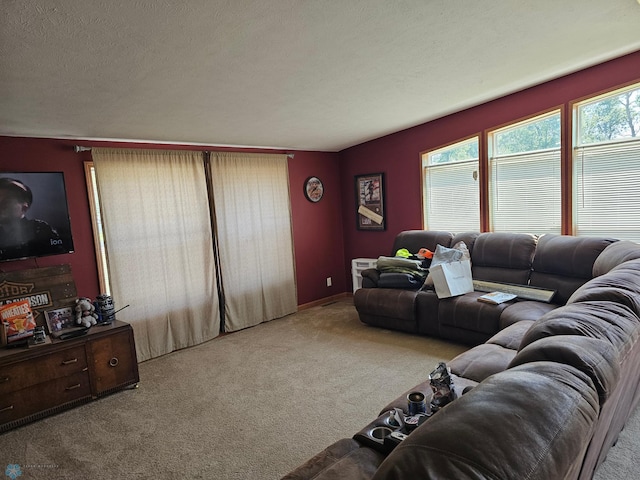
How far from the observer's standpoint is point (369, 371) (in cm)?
320

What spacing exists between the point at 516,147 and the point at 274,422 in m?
3.52

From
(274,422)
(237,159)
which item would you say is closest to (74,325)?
(274,422)

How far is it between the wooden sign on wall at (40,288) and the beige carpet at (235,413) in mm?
866

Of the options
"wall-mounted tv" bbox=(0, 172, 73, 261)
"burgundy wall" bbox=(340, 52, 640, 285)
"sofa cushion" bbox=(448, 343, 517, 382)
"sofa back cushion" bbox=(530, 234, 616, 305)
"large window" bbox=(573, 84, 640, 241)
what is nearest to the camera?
"sofa cushion" bbox=(448, 343, 517, 382)

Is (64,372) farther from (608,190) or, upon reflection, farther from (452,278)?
(608,190)

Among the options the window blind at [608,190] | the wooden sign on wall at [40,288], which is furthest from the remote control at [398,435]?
the window blind at [608,190]

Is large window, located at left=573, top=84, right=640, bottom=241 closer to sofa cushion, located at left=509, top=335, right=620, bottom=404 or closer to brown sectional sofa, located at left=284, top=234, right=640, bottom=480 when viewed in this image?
brown sectional sofa, located at left=284, top=234, right=640, bottom=480

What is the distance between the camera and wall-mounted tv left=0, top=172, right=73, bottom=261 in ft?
9.69

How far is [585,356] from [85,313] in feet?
11.1

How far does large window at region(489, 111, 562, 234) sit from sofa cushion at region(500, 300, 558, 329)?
1.06 m

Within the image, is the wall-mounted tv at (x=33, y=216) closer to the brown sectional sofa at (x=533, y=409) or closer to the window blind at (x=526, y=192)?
the brown sectional sofa at (x=533, y=409)

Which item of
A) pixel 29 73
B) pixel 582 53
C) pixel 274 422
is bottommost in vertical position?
pixel 274 422

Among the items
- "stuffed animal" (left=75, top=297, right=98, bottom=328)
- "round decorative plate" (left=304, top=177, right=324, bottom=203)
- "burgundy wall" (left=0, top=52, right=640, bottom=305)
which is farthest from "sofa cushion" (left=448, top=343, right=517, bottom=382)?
"round decorative plate" (left=304, top=177, right=324, bottom=203)

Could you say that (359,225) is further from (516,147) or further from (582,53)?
(582,53)
